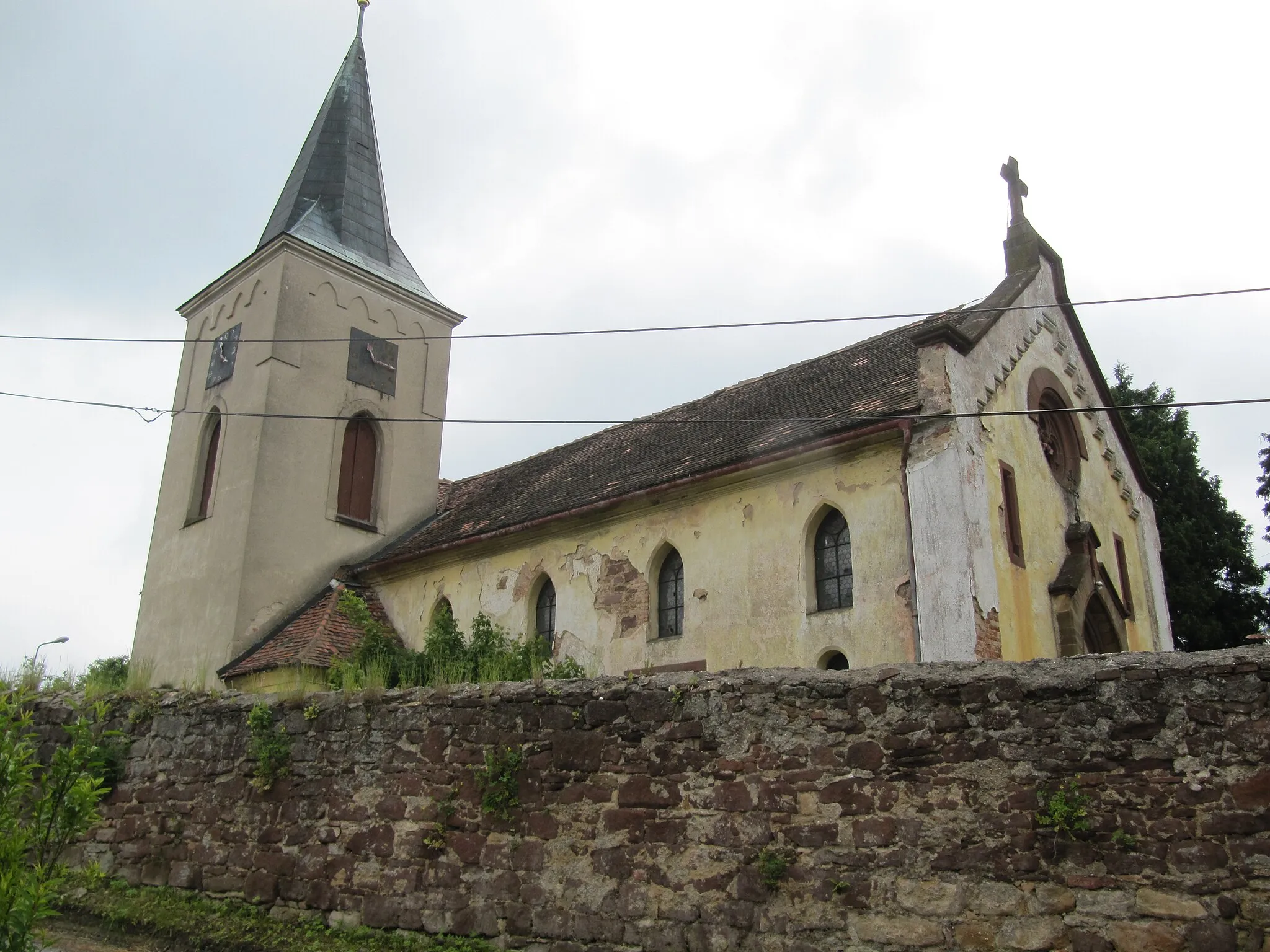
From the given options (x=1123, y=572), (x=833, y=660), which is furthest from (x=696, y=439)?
(x=1123, y=572)

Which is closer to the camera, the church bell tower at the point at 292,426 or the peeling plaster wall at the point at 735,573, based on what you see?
the peeling plaster wall at the point at 735,573

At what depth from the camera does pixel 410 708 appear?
848 centimetres

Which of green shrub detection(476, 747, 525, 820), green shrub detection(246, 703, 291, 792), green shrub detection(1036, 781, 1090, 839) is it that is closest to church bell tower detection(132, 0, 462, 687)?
green shrub detection(246, 703, 291, 792)

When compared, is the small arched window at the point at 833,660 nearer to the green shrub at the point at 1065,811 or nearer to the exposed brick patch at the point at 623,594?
the exposed brick patch at the point at 623,594

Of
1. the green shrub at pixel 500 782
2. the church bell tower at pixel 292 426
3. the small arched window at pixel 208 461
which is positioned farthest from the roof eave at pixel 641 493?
the green shrub at pixel 500 782

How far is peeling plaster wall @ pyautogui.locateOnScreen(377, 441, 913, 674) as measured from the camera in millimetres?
12578

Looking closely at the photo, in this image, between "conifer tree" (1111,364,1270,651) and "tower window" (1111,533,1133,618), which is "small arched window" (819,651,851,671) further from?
"conifer tree" (1111,364,1270,651)

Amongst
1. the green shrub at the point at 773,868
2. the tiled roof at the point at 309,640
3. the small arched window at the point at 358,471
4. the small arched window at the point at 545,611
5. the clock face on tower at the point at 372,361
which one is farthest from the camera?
the clock face on tower at the point at 372,361

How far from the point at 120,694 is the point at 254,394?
10.5 metres

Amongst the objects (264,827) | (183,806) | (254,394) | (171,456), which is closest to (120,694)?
(183,806)

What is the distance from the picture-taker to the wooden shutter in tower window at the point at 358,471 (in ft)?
67.7

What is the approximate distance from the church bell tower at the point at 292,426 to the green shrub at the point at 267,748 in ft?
31.1

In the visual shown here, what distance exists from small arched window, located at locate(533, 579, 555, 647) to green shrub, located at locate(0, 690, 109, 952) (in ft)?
→ 30.5

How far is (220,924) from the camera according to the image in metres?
8.57
